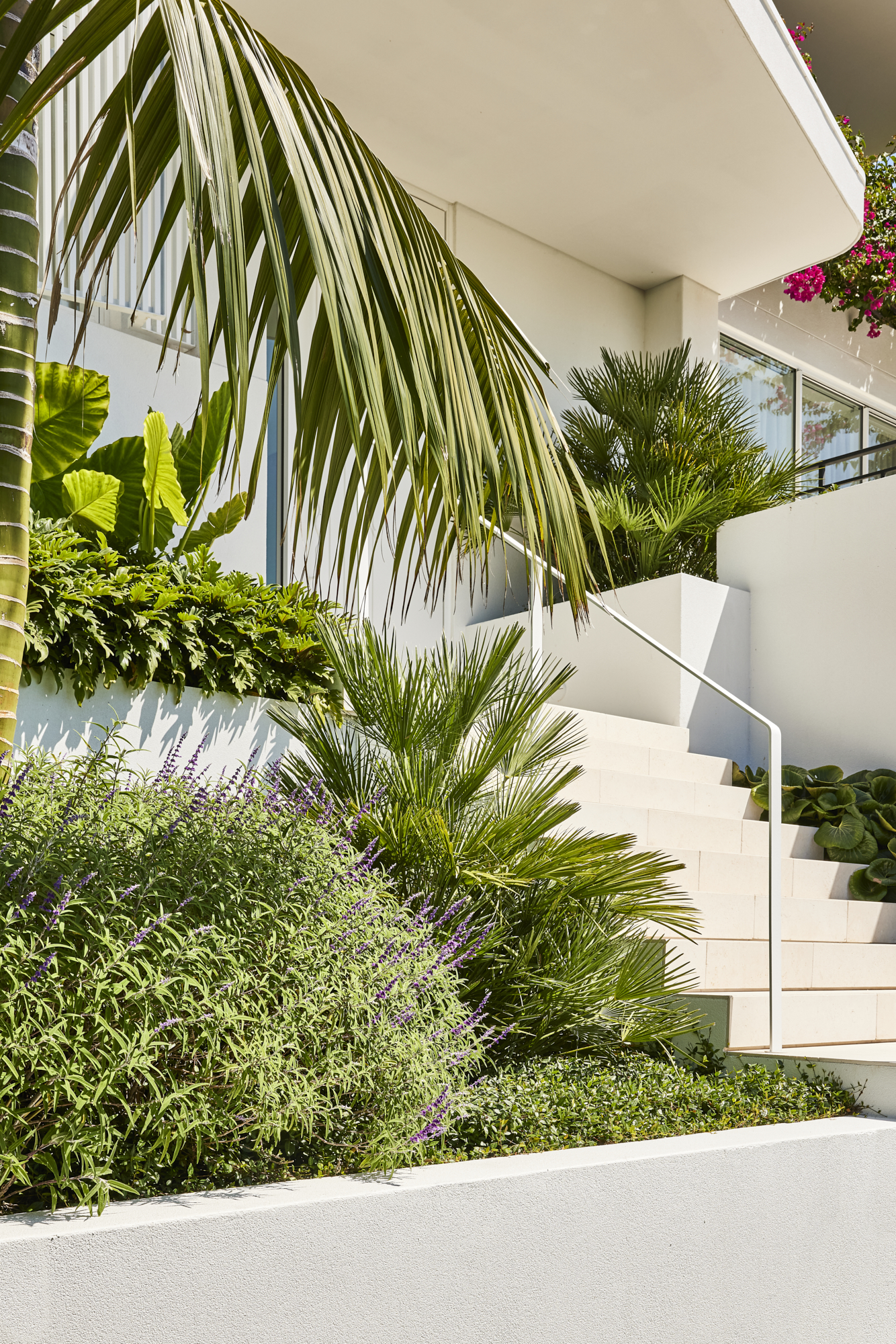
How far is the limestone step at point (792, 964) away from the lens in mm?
4648

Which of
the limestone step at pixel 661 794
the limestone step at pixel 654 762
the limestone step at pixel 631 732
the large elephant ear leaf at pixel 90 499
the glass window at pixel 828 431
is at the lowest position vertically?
the limestone step at pixel 661 794

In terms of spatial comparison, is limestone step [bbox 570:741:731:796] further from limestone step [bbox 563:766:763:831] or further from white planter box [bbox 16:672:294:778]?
white planter box [bbox 16:672:294:778]

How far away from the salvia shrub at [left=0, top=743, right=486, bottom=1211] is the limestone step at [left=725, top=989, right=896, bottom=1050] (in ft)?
6.02

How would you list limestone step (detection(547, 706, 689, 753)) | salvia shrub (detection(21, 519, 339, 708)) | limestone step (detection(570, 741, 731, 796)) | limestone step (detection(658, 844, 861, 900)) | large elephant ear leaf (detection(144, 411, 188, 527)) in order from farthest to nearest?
limestone step (detection(547, 706, 689, 753))
limestone step (detection(570, 741, 731, 796))
limestone step (detection(658, 844, 861, 900))
large elephant ear leaf (detection(144, 411, 188, 527))
salvia shrub (detection(21, 519, 339, 708))

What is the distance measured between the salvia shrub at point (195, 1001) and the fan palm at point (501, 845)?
48 cm

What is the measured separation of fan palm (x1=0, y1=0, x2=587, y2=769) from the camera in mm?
2070

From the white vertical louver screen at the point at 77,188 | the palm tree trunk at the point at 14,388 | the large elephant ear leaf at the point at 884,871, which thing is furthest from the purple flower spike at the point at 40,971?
the large elephant ear leaf at the point at 884,871

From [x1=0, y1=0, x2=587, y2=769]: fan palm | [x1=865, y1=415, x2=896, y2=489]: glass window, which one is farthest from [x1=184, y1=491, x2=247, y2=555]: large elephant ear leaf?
[x1=865, y1=415, x2=896, y2=489]: glass window

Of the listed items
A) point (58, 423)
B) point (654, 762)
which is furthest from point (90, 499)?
point (654, 762)

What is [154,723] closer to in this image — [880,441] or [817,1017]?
[817,1017]

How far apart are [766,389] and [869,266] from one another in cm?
143

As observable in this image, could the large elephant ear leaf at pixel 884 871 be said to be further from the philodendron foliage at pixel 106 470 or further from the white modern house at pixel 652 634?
the philodendron foliage at pixel 106 470

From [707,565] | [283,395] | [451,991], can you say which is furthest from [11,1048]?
[707,565]

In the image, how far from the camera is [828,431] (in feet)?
39.6
